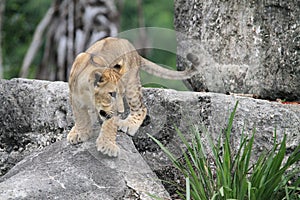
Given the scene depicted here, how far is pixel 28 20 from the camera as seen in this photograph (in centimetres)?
1420

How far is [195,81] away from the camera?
19.3 feet

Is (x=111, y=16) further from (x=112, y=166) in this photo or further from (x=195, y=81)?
(x=112, y=166)

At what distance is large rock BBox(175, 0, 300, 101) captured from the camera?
5410 mm

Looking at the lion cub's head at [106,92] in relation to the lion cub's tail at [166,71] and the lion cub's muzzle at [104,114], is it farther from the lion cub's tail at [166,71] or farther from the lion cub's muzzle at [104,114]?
the lion cub's tail at [166,71]

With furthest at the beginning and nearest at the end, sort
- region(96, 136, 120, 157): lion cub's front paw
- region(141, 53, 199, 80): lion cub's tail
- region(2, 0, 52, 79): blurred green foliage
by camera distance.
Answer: region(2, 0, 52, 79): blurred green foliage < region(141, 53, 199, 80): lion cub's tail < region(96, 136, 120, 157): lion cub's front paw

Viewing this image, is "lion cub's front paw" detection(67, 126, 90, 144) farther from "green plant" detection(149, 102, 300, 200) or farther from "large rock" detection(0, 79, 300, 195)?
"green plant" detection(149, 102, 300, 200)

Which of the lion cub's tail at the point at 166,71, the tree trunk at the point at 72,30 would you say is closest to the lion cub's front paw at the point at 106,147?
the lion cub's tail at the point at 166,71

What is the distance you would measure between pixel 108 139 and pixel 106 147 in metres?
0.06

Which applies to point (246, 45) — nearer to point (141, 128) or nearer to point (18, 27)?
point (141, 128)

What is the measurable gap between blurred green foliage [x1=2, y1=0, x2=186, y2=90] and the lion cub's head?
8.15 m

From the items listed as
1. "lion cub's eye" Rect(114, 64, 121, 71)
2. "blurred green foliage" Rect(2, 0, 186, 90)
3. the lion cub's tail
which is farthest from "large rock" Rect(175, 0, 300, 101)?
"blurred green foliage" Rect(2, 0, 186, 90)

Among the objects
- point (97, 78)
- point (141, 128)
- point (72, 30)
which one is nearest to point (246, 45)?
point (141, 128)

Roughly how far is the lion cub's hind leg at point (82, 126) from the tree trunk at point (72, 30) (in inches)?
60.9

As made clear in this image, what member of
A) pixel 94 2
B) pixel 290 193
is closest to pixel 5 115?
pixel 94 2
